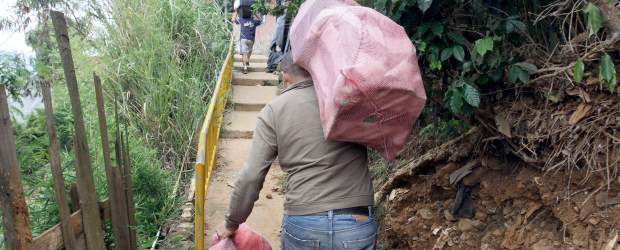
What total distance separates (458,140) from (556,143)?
0.86 metres

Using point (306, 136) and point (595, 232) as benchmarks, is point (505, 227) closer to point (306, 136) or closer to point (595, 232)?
point (595, 232)

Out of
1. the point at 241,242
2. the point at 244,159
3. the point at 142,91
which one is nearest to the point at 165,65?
the point at 142,91

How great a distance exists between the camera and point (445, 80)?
10.8ft

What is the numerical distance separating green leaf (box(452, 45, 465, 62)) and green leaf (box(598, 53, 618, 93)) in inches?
26.2

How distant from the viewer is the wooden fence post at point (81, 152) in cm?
255

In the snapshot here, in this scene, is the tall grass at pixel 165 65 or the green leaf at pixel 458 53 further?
the tall grass at pixel 165 65

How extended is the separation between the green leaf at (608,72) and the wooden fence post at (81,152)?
91.6 inches

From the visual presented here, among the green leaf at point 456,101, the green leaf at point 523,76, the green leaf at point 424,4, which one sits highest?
the green leaf at point 424,4

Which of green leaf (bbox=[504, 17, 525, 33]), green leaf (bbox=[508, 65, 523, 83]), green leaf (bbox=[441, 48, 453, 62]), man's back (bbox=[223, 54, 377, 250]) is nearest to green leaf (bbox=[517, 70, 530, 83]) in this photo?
green leaf (bbox=[508, 65, 523, 83])

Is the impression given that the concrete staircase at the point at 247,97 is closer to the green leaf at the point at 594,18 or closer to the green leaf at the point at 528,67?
the green leaf at the point at 528,67

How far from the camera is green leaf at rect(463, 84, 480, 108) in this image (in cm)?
273

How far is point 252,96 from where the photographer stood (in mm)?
8766

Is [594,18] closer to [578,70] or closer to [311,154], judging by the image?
[578,70]

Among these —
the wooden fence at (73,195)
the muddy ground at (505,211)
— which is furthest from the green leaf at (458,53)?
the wooden fence at (73,195)
